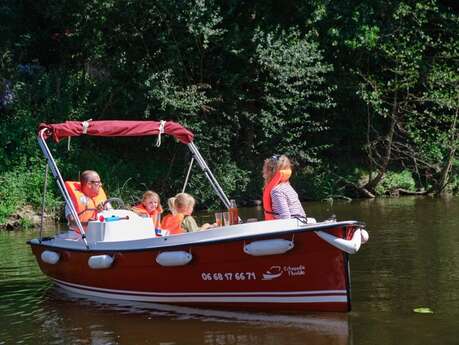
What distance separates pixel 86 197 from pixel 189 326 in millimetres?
3306

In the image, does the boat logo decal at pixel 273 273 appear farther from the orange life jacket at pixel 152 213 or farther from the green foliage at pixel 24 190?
the green foliage at pixel 24 190

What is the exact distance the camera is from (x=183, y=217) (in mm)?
10211

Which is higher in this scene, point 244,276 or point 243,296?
point 244,276

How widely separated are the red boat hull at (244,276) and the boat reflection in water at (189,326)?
137 mm

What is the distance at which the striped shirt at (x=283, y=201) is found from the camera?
9359mm

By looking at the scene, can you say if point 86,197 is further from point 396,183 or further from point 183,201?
point 396,183

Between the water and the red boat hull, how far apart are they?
16cm

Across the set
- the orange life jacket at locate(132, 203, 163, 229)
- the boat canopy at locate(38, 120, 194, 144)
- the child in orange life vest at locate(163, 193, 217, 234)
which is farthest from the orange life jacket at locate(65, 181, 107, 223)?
the child in orange life vest at locate(163, 193, 217, 234)

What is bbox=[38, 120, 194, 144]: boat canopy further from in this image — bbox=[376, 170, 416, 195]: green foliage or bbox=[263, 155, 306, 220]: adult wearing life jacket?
bbox=[376, 170, 416, 195]: green foliage

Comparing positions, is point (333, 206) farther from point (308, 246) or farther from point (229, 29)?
point (308, 246)

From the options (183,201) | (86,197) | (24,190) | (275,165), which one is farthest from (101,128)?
(24,190)

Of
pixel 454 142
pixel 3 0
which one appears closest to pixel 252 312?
pixel 454 142

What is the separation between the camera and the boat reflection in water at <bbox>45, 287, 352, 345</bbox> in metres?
8.09

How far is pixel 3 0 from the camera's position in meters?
26.0
